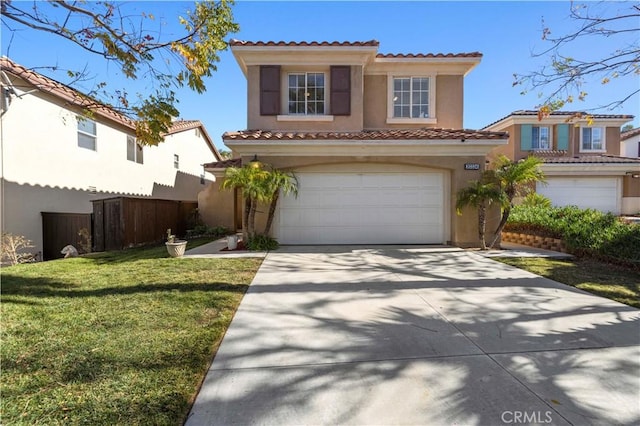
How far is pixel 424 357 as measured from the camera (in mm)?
3197

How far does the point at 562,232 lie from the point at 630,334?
6.23m

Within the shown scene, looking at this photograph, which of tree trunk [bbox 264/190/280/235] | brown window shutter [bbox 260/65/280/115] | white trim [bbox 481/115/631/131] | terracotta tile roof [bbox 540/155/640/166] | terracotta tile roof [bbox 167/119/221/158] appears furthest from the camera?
white trim [bbox 481/115/631/131]

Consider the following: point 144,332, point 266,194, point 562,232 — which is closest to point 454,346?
point 144,332

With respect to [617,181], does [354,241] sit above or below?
below

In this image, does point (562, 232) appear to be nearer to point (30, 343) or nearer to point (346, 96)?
point (346, 96)

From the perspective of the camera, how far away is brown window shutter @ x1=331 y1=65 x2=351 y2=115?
1098 cm

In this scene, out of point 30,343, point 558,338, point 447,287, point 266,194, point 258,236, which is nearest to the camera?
point 30,343

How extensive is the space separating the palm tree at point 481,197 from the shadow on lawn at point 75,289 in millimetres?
6715

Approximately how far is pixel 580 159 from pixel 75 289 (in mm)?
24027

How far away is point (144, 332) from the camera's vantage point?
3627mm

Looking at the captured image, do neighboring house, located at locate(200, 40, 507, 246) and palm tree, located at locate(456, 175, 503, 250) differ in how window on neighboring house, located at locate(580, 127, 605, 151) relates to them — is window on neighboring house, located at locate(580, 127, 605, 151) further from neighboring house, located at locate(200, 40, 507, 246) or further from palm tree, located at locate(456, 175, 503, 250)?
palm tree, located at locate(456, 175, 503, 250)

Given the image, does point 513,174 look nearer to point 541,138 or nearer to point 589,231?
point 589,231

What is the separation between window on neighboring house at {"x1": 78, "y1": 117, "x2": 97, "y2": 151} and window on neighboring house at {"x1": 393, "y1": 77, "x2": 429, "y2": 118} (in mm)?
11014

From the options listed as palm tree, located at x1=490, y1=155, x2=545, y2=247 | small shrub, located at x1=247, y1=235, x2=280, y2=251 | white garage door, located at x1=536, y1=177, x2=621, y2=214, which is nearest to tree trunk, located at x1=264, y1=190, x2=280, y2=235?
small shrub, located at x1=247, y1=235, x2=280, y2=251
